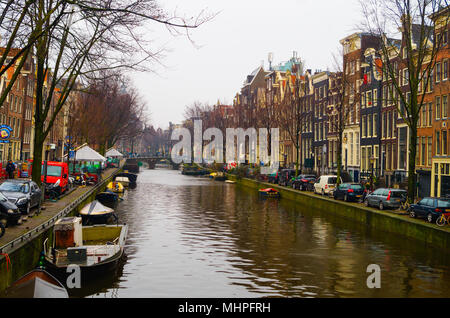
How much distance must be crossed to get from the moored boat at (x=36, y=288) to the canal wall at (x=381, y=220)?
1806 cm

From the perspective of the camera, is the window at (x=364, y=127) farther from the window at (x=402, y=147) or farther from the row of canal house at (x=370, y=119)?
the window at (x=402, y=147)

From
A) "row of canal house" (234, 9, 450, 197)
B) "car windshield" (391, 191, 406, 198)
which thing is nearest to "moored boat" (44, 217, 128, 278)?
"car windshield" (391, 191, 406, 198)

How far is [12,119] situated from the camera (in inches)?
2591

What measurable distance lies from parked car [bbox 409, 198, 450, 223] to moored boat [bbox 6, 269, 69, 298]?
20512mm

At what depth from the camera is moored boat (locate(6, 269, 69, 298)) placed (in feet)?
36.7

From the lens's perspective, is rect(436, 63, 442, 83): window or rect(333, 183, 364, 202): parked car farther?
rect(436, 63, 442, 83): window

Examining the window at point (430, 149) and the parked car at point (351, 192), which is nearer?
the parked car at point (351, 192)

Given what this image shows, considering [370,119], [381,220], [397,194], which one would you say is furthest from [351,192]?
[370,119]

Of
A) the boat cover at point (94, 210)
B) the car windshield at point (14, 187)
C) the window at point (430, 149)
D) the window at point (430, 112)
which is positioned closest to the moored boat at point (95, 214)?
the boat cover at point (94, 210)

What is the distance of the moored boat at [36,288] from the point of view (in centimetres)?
1119

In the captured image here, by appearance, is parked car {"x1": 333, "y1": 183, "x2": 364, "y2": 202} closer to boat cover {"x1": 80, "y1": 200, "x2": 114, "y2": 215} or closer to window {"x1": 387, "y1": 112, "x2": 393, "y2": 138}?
window {"x1": 387, "y1": 112, "x2": 393, "y2": 138}

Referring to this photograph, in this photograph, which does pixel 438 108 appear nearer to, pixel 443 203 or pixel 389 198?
pixel 389 198

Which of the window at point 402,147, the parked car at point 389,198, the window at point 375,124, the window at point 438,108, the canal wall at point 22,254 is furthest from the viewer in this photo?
the window at point 375,124
